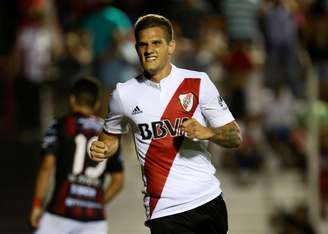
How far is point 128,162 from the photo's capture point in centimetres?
1398

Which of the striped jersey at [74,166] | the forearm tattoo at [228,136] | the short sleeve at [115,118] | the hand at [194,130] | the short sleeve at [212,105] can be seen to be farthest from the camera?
the striped jersey at [74,166]

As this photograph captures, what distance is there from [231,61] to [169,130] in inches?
298

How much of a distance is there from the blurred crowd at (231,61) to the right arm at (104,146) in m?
5.89

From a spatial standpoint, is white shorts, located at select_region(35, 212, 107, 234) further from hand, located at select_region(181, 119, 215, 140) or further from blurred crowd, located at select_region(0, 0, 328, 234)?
blurred crowd, located at select_region(0, 0, 328, 234)

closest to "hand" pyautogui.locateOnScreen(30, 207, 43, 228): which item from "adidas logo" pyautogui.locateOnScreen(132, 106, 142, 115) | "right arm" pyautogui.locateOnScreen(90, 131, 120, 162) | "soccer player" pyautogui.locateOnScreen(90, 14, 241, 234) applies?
"right arm" pyautogui.locateOnScreen(90, 131, 120, 162)

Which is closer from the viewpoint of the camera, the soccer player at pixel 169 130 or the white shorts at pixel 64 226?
the soccer player at pixel 169 130

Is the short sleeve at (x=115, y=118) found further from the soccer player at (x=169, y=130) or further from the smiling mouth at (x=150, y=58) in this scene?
the smiling mouth at (x=150, y=58)

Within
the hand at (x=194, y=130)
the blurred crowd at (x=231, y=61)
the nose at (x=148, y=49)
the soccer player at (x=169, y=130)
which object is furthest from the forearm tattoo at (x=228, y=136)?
the blurred crowd at (x=231, y=61)

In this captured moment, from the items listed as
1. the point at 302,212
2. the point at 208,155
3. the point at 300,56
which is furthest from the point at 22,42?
A: the point at 208,155

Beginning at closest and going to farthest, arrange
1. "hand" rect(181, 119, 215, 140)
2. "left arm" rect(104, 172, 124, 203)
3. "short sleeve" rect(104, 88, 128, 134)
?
"hand" rect(181, 119, 215, 140)
"short sleeve" rect(104, 88, 128, 134)
"left arm" rect(104, 172, 124, 203)

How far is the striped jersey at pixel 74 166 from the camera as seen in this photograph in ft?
26.7

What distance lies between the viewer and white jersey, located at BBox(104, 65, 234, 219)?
21.3 feet

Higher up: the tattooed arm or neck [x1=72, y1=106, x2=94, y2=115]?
the tattooed arm

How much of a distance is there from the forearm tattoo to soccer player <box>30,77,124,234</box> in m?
1.90
